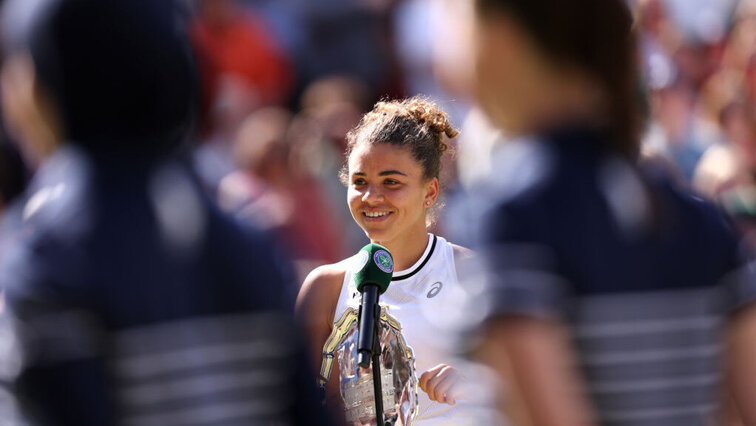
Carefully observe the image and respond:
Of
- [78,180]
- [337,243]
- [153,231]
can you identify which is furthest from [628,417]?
[337,243]

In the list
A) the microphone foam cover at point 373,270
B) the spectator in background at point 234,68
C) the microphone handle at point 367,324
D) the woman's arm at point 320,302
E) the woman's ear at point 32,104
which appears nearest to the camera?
the woman's ear at point 32,104

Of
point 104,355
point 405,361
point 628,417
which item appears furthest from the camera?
point 405,361

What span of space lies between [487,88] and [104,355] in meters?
0.81

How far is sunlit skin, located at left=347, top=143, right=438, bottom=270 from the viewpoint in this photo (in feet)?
13.4

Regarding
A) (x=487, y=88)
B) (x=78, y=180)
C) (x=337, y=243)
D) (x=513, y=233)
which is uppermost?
(x=337, y=243)

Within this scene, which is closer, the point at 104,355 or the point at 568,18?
the point at 104,355

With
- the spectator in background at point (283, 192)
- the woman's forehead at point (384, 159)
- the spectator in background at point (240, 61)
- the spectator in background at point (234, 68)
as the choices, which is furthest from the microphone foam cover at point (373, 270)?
the spectator in background at point (240, 61)

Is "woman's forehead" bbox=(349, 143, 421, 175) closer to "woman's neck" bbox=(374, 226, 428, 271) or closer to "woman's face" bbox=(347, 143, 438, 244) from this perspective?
"woman's face" bbox=(347, 143, 438, 244)

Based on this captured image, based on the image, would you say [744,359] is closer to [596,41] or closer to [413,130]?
[596,41]

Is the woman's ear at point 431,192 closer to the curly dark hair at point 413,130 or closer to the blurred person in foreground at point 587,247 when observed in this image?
the curly dark hair at point 413,130

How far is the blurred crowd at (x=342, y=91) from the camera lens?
23.2ft

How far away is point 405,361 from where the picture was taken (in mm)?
3744

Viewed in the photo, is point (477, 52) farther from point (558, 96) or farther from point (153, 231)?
point (153, 231)

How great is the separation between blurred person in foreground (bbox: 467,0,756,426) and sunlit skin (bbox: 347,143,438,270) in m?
2.06
